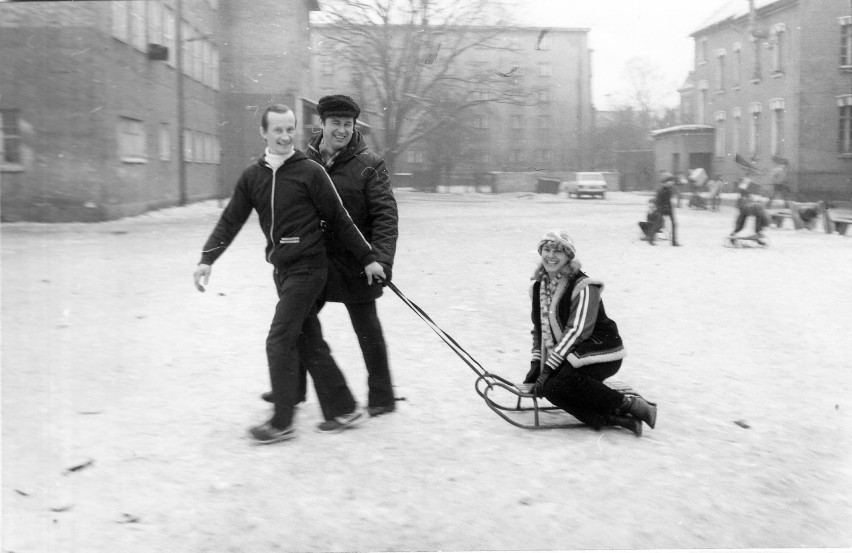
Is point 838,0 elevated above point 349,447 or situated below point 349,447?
above

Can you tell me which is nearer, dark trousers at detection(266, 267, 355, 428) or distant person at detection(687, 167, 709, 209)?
dark trousers at detection(266, 267, 355, 428)

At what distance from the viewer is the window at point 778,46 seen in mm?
6641

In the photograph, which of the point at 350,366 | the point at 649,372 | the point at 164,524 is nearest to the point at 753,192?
the point at 649,372

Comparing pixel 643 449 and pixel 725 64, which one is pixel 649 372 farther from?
pixel 725 64

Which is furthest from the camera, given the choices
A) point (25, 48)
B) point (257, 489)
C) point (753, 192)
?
point (753, 192)

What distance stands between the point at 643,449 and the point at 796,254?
26.9ft

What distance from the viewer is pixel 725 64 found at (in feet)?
20.7

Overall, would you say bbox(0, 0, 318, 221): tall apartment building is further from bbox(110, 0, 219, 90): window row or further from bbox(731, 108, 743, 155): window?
bbox(731, 108, 743, 155): window

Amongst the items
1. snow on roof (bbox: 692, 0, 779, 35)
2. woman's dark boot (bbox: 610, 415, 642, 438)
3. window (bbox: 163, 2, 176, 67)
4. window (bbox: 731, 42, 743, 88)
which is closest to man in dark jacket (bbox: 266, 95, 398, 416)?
woman's dark boot (bbox: 610, 415, 642, 438)

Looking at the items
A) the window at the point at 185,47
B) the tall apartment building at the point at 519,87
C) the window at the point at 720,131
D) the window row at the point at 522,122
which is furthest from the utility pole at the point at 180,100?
the window at the point at 720,131

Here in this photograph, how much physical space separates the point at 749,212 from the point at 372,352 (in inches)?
382

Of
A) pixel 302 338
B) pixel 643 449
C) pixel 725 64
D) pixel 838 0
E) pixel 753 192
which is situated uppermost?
pixel 838 0

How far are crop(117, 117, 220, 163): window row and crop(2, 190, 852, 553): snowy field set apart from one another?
18.6 feet

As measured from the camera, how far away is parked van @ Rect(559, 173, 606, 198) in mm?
8628
